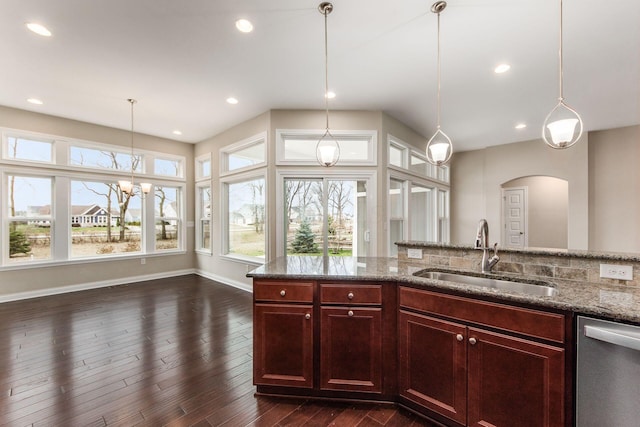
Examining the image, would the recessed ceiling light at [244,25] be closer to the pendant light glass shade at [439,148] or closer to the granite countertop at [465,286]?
the pendant light glass shade at [439,148]

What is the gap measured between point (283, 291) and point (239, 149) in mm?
3937

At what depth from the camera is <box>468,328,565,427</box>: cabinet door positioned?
1.30 m

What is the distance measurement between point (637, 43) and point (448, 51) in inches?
73.2

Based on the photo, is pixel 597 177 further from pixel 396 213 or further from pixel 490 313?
pixel 490 313

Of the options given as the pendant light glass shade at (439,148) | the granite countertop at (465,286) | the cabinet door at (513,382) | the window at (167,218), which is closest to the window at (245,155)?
the window at (167,218)

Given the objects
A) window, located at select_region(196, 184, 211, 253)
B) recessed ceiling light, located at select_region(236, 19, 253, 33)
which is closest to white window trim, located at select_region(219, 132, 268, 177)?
window, located at select_region(196, 184, 211, 253)

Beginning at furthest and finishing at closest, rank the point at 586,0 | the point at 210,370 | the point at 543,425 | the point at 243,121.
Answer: the point at 243,121
the point at 210,370
the point at 586,0
the point at 543,425

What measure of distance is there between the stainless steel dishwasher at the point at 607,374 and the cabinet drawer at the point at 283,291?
4.96 ft

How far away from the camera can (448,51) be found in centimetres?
279

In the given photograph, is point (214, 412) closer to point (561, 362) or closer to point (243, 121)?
point (561, 362)

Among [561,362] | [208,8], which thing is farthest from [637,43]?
[208,8]

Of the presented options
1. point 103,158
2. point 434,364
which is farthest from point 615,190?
point 103,158

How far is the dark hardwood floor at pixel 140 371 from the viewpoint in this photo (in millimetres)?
1797

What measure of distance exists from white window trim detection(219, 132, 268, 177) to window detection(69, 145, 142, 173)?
72.1 inches
